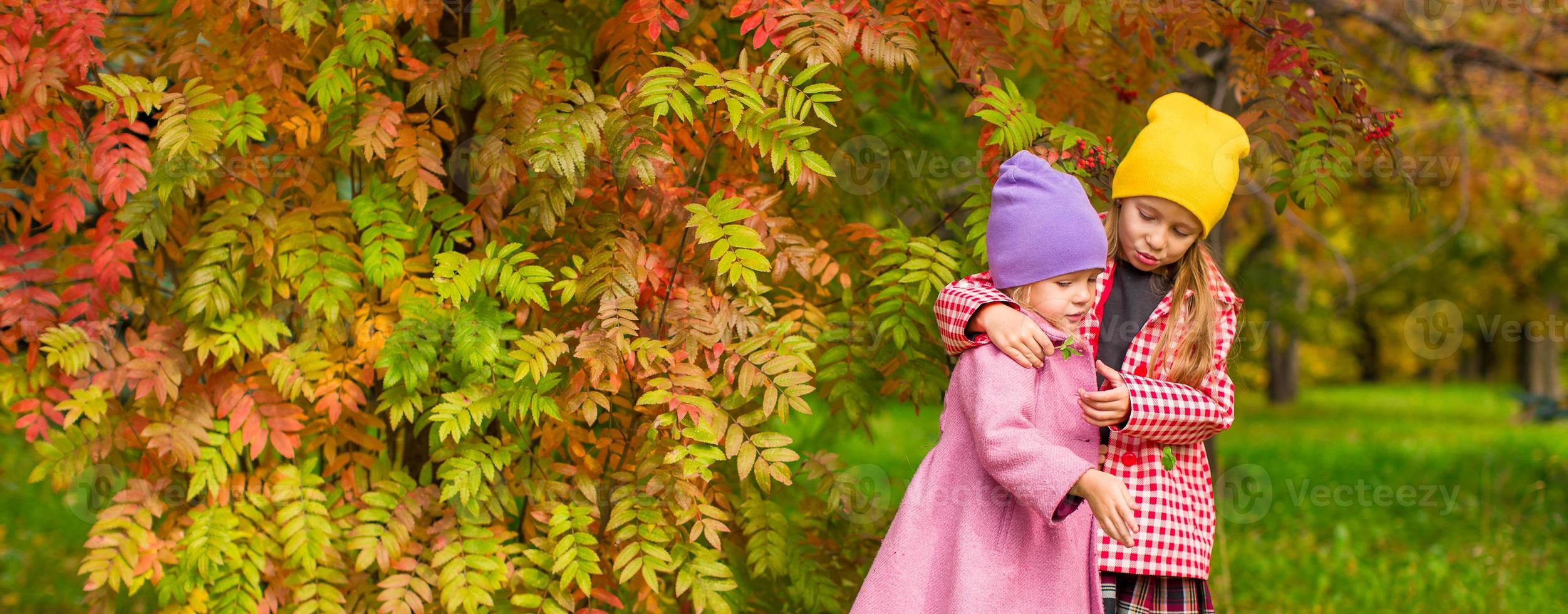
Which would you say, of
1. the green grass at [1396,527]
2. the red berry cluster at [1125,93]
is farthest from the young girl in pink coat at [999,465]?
the green grass at [1396,527]

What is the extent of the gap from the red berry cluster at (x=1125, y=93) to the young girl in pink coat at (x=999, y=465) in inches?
41.7

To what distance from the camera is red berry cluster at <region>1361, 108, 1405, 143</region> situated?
2.95m

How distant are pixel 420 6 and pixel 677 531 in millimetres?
1432

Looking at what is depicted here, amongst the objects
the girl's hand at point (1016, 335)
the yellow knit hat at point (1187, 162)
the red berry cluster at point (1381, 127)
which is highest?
the red berry cluster at point (1381, 127)

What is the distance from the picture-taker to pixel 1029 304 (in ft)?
7.94

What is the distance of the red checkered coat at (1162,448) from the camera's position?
236 centimetres

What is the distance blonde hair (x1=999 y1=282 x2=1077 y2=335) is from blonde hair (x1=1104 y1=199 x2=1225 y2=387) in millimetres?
181

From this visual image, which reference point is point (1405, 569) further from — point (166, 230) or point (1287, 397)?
point (1287, 397)


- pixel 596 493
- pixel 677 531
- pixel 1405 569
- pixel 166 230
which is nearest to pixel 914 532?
pixel 677 531

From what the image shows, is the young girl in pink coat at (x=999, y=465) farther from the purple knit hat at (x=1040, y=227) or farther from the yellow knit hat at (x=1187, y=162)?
the yellow knit hat at (x=1187, y=162)

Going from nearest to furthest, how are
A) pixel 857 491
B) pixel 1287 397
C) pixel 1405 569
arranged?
pixel 857 491
pixel 1405 569
pixel 1287 397

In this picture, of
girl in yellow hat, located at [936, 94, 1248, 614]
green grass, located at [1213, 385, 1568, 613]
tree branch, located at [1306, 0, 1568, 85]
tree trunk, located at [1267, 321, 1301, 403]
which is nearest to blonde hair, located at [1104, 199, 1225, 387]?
girl in yellow hat, located at [936, 94, 1248, 614]

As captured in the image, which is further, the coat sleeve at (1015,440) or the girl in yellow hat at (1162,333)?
the girl in yellow hat at (1162,333)

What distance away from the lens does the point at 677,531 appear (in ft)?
9.30
